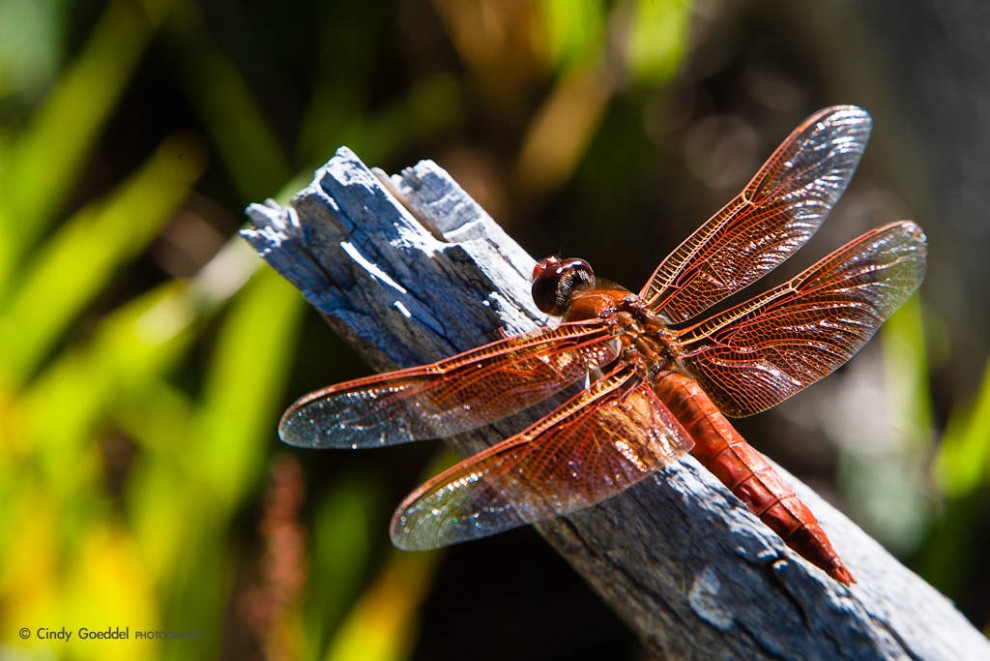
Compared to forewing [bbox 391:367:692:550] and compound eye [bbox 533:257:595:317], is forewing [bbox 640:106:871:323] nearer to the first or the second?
compound eye [bbox 533:257:595:317]

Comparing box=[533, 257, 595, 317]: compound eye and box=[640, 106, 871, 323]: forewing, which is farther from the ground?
box=[640, 106, 871, 323]: forewing

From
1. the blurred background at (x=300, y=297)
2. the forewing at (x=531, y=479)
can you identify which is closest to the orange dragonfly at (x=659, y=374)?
the forewing at (x=531, y=479)

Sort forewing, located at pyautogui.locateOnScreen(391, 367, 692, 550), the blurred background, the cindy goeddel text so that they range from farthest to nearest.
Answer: the blurred background < the cindy goeddel text < forewing, located at pyautogui.locateOnScreen(391, 367, 692, 550)

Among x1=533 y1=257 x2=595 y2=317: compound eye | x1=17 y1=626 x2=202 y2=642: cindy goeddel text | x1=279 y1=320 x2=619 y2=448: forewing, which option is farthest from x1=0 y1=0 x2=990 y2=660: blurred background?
x1=533 y1=257 x2=595 y2=317: compound eye

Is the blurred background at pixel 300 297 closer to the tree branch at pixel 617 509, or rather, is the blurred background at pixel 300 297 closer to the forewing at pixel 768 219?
the tree branch at pixel 617 509

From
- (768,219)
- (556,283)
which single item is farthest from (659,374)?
(768,219)

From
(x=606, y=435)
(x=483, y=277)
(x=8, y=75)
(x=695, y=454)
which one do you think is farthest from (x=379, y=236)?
(x=8, y=75)

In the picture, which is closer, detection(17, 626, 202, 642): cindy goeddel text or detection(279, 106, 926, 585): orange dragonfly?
detection(279, 106, 926, 585): orange dragonfly

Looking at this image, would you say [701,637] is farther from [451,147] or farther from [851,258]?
[451,147]
